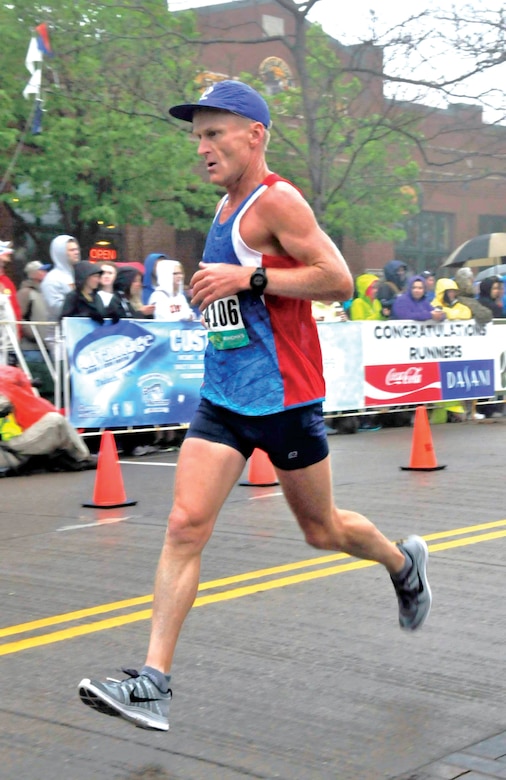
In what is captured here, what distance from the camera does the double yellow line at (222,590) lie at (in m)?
5.54

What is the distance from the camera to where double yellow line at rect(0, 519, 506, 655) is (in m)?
5.54

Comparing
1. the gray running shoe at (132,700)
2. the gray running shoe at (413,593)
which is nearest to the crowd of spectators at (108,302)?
the gray running shoe at (413,593)

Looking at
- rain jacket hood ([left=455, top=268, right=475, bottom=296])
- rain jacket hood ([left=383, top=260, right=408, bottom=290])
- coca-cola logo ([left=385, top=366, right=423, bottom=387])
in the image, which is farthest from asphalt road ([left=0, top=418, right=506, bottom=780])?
rain jacket hood ([left=383, top=260, right=408, bottom=290])

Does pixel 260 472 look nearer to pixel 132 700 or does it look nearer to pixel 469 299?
pixel 132 700

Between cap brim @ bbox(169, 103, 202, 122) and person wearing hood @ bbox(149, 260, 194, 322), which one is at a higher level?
cap brim @ bbox(169, 103, 202, 122)

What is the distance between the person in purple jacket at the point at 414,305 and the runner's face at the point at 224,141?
1229 cm

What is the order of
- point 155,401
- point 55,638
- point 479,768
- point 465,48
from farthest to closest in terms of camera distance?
point 465,48 < point 155,401 < point 55,638 < point 479,768

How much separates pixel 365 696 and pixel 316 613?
52.5 inches

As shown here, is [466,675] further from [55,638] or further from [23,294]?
[23,294]

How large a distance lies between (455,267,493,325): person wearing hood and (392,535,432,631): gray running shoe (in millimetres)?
12721

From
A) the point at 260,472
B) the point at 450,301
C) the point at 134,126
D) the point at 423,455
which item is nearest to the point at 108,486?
the point at 260,472

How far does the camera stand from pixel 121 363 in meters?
13.3

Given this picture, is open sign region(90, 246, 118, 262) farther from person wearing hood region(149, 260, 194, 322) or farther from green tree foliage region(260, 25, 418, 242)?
person wearing hood region(149, 260, 194, 322)

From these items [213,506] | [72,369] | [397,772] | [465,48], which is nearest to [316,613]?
[213,506]
